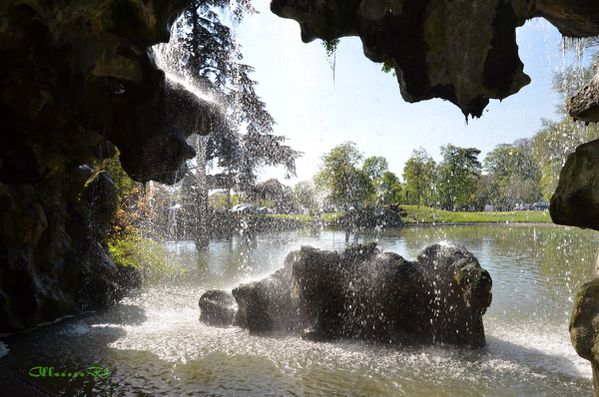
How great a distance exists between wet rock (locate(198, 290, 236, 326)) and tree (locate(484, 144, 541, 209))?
62779 mm

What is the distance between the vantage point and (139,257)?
17172mm

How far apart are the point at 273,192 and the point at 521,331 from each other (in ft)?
117

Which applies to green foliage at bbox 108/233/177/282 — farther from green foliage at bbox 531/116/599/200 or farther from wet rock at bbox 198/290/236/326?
green foliage at bbox 531/116/599/200

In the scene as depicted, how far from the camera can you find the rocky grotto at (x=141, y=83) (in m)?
6.65

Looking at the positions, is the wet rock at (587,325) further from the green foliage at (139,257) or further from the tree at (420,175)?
the tree at (420,175)

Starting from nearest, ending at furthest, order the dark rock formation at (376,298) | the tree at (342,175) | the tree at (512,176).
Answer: the dark rock formation at (376,298) → the tree at (342,175) → the tree at (512,176)

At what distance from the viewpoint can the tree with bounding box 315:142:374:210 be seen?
43.9m

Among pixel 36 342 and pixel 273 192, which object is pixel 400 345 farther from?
pixel 273 192

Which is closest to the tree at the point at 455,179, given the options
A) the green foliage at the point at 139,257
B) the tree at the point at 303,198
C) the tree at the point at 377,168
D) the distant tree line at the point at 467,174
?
the distant tree line at the point at 467,174

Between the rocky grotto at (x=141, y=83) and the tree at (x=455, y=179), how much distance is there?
56.7 meters

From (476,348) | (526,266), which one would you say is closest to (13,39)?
(476,348)

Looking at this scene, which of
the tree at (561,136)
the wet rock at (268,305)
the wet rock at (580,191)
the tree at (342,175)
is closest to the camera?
the wet rock at (580,191)

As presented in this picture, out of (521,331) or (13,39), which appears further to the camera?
(521,331)

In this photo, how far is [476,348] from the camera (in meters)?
8.24
